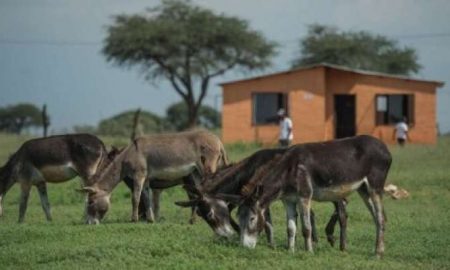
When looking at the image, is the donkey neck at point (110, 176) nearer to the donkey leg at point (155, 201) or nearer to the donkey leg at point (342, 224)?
the donkey leg at point (155, 201)

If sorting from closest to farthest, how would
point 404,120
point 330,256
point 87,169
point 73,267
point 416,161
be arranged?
point 73,267 < point 330,256 < point 87,169 < point 416,161 < point 404,120

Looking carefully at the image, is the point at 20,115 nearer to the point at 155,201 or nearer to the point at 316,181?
the point at 155,201

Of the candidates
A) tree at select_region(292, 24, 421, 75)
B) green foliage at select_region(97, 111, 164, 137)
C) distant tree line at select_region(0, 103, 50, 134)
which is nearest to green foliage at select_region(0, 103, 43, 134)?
distant tree line at select_region(0, 103, 50, 134)

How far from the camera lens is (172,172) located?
16.0 m

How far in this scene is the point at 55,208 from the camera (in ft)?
67.6

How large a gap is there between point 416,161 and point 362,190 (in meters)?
16.5

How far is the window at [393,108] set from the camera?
41.2 meters

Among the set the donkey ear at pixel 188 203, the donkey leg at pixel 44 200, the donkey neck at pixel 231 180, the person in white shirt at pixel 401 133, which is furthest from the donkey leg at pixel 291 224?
the person in white shirt at pixel 401 133

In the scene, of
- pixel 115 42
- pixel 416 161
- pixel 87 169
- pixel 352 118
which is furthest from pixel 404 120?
pixel 87 169

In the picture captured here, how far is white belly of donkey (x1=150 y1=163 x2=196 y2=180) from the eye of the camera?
629 inches

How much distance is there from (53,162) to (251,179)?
5947 mm

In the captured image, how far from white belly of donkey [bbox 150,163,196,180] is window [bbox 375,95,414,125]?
26247 millimetres

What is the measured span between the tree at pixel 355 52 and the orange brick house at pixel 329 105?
21085 millimetres

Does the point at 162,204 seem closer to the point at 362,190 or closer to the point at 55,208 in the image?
the point at 55,208
